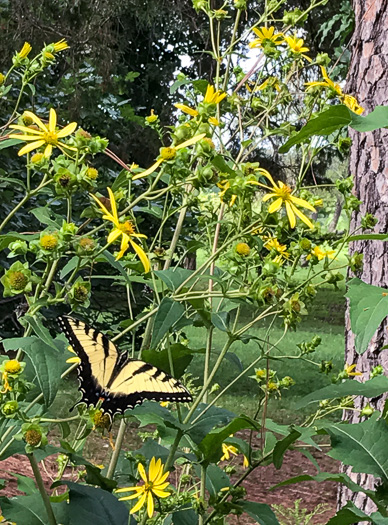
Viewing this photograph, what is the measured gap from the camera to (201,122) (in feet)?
2.61

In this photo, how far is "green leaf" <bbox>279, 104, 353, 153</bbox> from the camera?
679mm

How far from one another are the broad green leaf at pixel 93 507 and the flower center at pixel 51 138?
38 cm

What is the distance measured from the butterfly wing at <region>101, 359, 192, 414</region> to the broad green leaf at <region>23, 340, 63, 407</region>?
0.16 m

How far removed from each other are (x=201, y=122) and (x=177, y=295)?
0.71 ft

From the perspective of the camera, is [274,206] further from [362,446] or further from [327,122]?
[362,446]

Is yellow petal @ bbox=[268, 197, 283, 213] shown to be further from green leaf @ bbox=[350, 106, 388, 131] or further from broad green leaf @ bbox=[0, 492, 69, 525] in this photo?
broad green leaf @ bbox=[0, 492, 69, 525]

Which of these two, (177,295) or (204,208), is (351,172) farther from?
(177,295)

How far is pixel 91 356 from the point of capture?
0.86 m

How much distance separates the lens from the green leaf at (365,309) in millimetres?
716

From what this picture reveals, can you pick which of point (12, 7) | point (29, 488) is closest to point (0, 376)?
point (29, 488)

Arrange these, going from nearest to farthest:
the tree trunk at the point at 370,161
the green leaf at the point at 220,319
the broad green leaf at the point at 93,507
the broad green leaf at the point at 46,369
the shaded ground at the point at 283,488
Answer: the broad green leaf at the point at 46,369
the broad green leaf at the point at 93,507
the green leaf at the point at 220,319
the tree trunk at the point at 370,161
the shaded ground at the point at 283,488

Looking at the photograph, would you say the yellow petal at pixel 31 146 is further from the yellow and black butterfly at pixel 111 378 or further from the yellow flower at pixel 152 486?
the yellow flower at pixel 152 486

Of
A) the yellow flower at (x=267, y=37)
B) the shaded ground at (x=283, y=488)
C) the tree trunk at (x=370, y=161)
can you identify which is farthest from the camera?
the shaded ground at (x=283, y=488)

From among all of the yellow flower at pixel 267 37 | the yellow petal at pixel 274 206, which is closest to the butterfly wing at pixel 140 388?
the yellow petal at pixel 274 206
